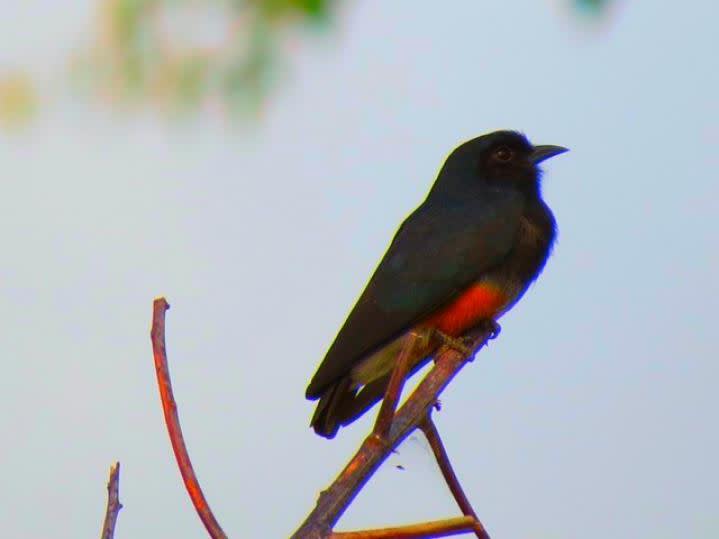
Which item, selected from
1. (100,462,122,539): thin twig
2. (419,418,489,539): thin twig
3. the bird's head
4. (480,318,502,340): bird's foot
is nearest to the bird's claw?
(480,318,502,340): bird's foot

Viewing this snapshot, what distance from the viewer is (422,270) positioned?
524 cm

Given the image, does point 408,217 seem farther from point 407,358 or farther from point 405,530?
→ point 405,530

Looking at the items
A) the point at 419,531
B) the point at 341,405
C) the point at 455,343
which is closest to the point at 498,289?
the point at 455,343

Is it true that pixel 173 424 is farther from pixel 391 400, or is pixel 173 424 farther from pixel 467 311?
pixel 467 311

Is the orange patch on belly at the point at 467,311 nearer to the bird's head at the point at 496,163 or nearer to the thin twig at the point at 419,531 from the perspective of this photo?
the bird's head at the point at 496,163

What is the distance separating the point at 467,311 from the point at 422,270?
27 cm

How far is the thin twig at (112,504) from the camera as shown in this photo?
223 centimetres

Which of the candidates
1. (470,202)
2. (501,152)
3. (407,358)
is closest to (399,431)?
(407,358)

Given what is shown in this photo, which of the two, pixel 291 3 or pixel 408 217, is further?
pixel 408 217

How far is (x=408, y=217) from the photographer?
5789 mm

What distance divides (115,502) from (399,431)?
0.76m

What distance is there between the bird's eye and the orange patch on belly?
3.12 ft

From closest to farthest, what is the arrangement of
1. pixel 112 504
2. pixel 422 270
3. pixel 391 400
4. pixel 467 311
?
pixel 112 504 → pixel 391 400 → pixel 467 311 → pixel 422 270

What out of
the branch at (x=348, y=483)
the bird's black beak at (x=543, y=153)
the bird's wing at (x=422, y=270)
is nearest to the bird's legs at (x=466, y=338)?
the bird's wing at (x=422, y=270)
